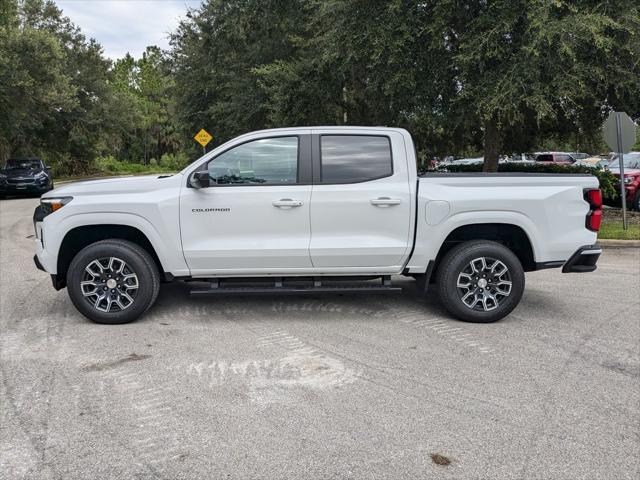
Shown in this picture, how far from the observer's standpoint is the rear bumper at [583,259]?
5.51m

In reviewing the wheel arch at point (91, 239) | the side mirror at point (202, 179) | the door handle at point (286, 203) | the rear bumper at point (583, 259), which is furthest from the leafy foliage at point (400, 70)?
the wheel arch at point (91, 239)

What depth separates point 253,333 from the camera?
5.20 meters

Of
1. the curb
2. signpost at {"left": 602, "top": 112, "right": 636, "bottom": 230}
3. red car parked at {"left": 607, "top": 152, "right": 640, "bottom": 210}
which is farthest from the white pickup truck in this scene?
red car parked at {"left": 607, "top": 152, "right": 640, "bottom": 210}

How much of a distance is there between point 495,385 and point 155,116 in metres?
73.4

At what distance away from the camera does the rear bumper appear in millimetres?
5508

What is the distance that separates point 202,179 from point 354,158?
1500 millimetres

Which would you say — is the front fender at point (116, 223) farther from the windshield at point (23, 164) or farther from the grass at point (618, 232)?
the windshield at point (23, 164)

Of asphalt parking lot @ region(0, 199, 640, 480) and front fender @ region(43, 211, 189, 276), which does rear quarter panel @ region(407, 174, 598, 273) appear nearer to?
asphalt parking lot @ region(0, 199, 640, 480)

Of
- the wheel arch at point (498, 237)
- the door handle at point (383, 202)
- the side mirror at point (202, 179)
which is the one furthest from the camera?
the wheel arch at point (498, 237)

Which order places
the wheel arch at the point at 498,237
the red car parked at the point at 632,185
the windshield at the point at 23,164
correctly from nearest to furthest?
the wheel arch at the point at 498,237 < the red car parked at the point at 632,185 < the windshield at the point at 23,164

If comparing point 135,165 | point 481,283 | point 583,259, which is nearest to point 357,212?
point 481,283

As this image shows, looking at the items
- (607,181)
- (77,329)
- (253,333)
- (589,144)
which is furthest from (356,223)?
(589,144)

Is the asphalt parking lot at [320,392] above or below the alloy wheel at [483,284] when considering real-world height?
below

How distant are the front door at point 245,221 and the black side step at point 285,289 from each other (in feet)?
0.59
